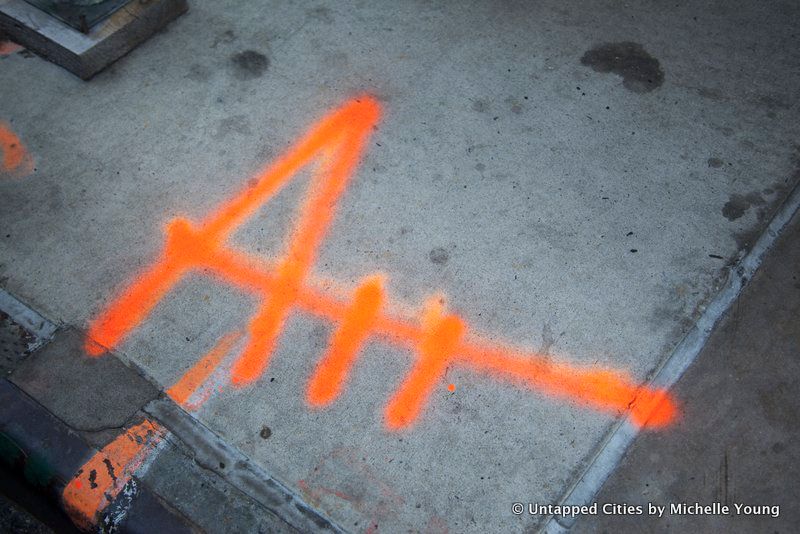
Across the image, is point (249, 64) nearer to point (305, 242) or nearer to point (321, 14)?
point (321, 14)

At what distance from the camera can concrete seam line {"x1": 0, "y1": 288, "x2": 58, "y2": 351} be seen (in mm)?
3502

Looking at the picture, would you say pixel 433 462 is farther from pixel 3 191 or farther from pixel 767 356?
pixel 3 191

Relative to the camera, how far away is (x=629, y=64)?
466 centimetres

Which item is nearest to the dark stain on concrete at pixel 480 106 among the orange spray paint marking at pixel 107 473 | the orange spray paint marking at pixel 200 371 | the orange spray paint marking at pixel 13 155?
the orange spray paint marking at pixel 200 371

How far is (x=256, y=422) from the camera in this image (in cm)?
330

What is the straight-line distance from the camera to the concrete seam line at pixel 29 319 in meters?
3.50

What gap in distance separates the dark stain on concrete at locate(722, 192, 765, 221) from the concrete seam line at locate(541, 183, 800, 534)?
0.14m

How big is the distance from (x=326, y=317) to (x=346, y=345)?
21cm

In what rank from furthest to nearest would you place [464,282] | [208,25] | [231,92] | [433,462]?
[208,25]
[231,92]
[464,282]
[433,462]

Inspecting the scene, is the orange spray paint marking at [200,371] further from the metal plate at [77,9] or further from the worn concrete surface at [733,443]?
the metal plate at [77,9]

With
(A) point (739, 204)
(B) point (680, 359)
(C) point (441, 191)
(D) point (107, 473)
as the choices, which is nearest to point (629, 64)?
(A) point (739, 204)

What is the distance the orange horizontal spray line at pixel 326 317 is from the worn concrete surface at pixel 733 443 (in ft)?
0.59

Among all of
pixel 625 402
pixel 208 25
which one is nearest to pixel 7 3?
pixel 208 25

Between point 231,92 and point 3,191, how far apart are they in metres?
1.61
